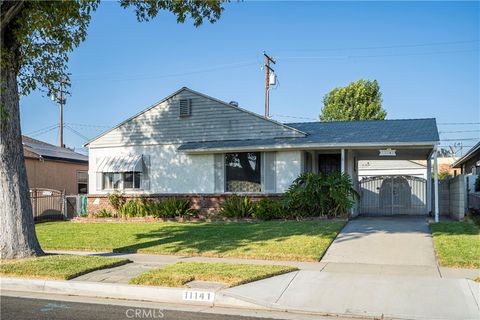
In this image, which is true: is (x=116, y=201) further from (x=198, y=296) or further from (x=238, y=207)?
(x=198, y=296)

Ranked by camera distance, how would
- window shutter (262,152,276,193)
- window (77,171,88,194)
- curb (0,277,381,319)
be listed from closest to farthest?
curb (0,277,381,319)
window shutter (262,152,276,193)
window (77,171,88,194)

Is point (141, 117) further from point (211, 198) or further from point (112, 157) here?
point (211, 198)

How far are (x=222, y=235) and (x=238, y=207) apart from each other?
4.19m

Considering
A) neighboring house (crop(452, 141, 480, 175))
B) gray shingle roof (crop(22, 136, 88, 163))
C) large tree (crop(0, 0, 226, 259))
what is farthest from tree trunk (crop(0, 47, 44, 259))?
neighboring house (crop(452, 141, 480, 175))

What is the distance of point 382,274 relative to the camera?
8.84m

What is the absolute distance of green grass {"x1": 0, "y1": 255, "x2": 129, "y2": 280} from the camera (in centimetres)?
897

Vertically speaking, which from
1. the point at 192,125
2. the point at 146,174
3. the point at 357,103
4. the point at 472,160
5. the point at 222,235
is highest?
the point at 357,103

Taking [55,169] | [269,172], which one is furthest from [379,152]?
[55,169]

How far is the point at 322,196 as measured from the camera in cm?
1580

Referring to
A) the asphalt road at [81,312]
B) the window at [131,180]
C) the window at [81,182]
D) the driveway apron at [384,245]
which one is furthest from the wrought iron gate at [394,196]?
the window at [81,182]

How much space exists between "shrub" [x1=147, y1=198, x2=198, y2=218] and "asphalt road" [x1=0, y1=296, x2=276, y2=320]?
10.9 metres

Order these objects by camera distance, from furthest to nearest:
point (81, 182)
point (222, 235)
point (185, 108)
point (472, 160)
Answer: point (81, 182) → point (472, 160) → point (185, 108) → point (222, 235)

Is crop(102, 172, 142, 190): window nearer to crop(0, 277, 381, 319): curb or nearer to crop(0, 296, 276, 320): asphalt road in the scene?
crop(0, 277, 381, 319): curb

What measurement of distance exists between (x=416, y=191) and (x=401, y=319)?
14624 mm
